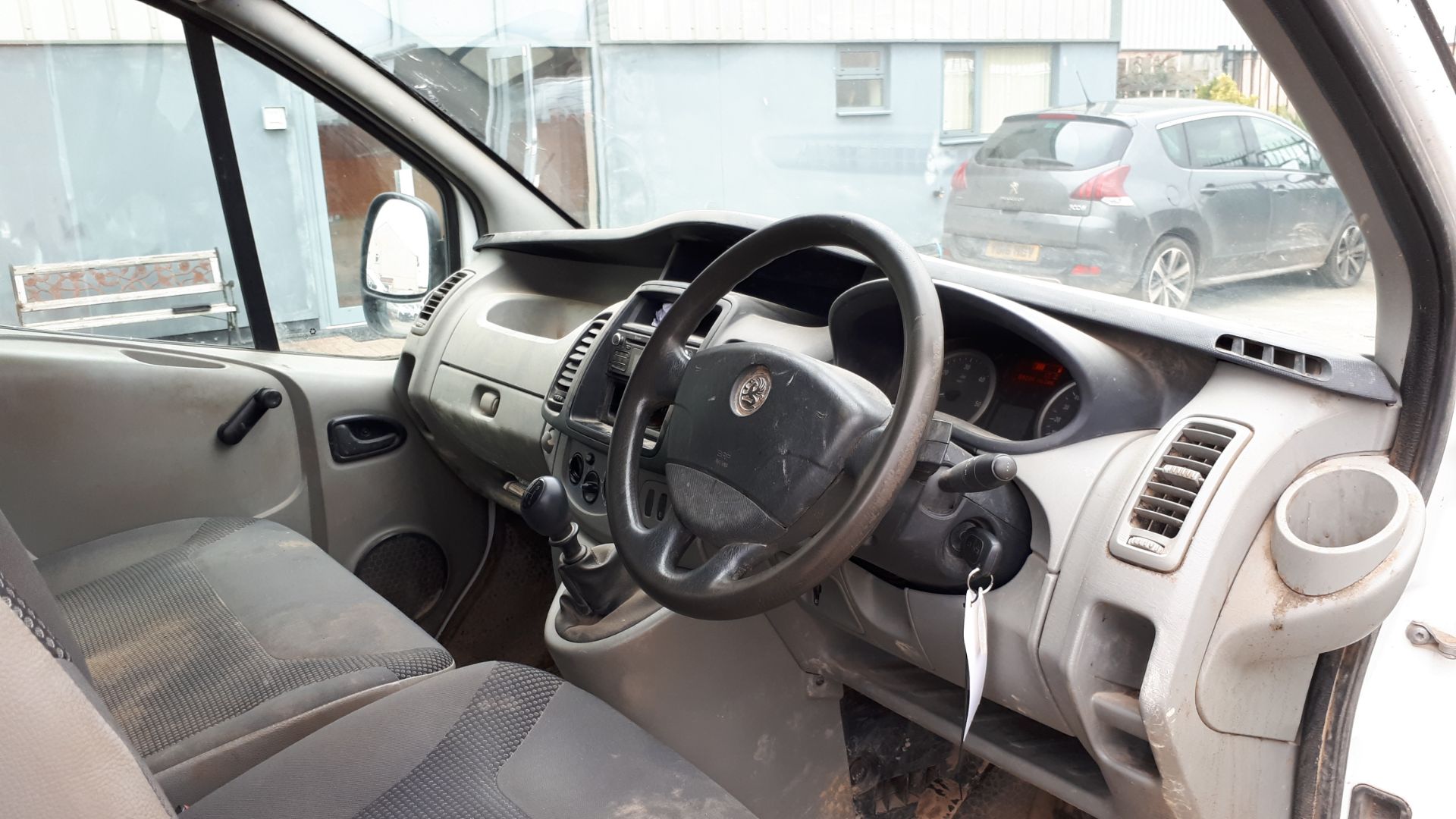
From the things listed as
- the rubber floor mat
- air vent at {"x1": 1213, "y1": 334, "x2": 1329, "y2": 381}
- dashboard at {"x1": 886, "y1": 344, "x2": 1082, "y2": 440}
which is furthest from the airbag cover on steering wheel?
the rubber floor mat

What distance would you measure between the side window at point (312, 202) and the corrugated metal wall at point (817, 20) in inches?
Result: 45.9

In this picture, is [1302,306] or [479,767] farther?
[1302,306]

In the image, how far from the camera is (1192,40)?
63.1 inches

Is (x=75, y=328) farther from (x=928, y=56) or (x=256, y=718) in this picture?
(x=928, y=56)

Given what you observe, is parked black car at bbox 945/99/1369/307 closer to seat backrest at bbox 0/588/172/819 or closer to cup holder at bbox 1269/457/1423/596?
cup holder at bbox 1269/457/1423/596

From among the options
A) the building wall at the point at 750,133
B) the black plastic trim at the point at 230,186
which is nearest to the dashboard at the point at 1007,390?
the building wall at the point at 750,133

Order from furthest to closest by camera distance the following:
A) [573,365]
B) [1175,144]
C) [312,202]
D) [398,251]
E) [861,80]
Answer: [861,80] → [398,251] → [312,202] → [573,365] → [1175,144]

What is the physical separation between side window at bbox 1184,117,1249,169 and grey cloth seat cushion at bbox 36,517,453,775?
4.61 ft

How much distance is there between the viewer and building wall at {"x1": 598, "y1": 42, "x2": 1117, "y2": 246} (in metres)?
2.89

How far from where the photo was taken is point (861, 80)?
3.11 meters

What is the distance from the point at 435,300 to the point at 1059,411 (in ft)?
5.29

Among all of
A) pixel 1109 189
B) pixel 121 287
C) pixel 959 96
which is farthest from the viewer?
pixel 959 96

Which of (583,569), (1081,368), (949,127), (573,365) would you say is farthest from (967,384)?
(949,127)

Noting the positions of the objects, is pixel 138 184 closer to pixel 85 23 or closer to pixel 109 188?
pixel 109 188
